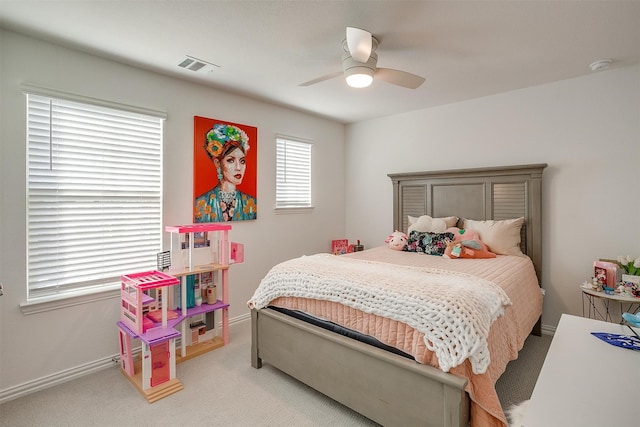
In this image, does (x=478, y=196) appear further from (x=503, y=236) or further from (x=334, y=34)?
(x=334, y=34)

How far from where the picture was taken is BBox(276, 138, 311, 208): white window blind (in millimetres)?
4004

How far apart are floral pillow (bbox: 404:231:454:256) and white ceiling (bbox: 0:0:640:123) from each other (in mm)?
1549

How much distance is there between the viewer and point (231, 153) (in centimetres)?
342

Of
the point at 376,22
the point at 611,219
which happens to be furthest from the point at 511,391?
the point at 376,22

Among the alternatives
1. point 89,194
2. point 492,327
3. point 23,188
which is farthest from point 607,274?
point 23,188

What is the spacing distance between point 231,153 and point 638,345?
3.32m

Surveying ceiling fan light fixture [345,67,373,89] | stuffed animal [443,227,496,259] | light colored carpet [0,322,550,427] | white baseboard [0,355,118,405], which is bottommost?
light colored carpet [0,322,550,427]

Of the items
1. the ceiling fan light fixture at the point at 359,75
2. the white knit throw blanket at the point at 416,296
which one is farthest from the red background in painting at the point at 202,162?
the ceiling fan light fixture at the point at 359,75

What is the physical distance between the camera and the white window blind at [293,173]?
4.00m

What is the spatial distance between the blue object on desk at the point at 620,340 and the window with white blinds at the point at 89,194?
10.2 feet

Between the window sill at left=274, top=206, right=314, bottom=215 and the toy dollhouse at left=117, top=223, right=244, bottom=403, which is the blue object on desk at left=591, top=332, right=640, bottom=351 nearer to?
the toy dollhouse at left=117, top=223, right=244, bottom=403

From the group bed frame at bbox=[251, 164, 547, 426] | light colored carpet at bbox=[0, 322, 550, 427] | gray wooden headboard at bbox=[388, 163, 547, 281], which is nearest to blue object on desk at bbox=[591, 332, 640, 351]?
bed frame at bbox=[251, 164, 547, 426]

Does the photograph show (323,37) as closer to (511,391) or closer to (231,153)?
(231,153)

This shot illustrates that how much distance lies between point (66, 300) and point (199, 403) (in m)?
1.31
